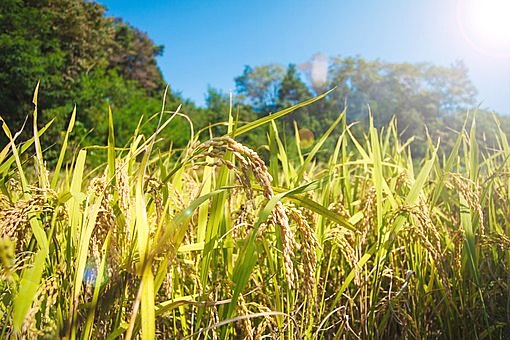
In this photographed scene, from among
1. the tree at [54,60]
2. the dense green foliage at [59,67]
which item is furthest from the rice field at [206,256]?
the tree at [54,60]

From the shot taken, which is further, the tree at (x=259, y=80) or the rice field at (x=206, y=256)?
the tree at (x=259, y=80)

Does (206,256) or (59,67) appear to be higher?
(59,67)

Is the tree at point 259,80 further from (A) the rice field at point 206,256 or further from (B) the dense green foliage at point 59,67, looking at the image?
(A) the rice field at point 206,256

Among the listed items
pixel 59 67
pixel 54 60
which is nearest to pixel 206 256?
pixel 54 60

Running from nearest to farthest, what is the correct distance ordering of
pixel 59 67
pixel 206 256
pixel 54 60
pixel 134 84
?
pixel 206 256
pixel 54 60
pixel 59 67
pixel 134 84

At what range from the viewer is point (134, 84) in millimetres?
26438

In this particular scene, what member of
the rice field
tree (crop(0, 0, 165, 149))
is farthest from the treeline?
the rice field

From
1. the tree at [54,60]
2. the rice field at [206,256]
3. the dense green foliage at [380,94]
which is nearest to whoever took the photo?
the rice field at [206,256]

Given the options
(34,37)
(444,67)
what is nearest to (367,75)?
(444,67)

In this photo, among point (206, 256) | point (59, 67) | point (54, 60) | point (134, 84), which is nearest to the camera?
point (206, 256)

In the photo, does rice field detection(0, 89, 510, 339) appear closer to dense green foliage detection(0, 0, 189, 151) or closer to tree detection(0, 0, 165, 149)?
dense green foliage detection(0, 0, 189, 151)

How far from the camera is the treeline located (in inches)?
622

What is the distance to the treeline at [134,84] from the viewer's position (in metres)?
15.8

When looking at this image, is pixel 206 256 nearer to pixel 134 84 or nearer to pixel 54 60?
pixel 54 60
